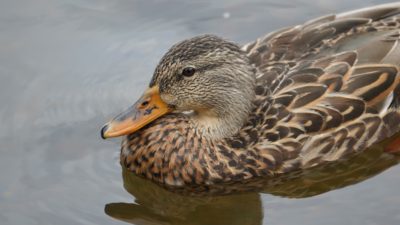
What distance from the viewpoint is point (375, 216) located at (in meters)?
8.19

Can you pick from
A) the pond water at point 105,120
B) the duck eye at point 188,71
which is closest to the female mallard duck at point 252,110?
the duck eye at point 188,71

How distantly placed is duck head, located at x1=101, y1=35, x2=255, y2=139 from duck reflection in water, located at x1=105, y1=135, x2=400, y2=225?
55cm

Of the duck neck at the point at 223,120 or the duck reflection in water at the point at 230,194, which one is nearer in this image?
the duck reflection in water at the point at 230,194

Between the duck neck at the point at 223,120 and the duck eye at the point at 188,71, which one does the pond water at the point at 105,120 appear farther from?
the duck eye at the point at 188,71

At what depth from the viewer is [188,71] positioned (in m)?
8.35

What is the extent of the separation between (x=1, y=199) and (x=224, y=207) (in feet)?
6.69

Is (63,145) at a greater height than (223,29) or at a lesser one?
lesser

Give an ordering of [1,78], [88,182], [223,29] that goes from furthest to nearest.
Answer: [223,29]
[1,78]
[88,182]

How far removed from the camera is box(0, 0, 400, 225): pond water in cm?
836

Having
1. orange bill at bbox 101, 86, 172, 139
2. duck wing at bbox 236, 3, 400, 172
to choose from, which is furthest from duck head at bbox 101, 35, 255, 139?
duck wing at bbox 236, 3, 400, 172

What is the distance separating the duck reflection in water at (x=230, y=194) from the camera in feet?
27.3

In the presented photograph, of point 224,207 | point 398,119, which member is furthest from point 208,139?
point 398,119

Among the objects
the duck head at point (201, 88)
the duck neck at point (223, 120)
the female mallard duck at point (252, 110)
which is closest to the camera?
the duck head at point (201, 88)

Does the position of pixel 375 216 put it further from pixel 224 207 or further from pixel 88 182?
pixel 88 182
